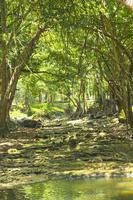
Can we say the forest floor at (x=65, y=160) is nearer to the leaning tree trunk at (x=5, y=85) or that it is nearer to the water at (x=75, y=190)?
the water at (x=75, y=190)

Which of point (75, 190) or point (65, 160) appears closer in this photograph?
point (75, 190)

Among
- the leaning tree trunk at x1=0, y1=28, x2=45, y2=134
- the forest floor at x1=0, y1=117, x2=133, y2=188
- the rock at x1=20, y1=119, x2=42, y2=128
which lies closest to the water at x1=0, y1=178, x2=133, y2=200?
the forest floor at x1=0, y1=117, x2=133, y2=188

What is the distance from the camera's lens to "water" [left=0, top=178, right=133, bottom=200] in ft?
31.4

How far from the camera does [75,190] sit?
10352 mm

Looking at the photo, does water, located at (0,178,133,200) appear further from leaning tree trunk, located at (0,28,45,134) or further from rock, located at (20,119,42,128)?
rock, located at (20,119,42,128)

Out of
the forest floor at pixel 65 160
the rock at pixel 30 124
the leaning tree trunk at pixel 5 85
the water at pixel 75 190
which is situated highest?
the leaning tree trunk at pixel 5 85

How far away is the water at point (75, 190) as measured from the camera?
9.58m

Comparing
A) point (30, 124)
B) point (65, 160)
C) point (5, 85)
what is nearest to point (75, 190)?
point (65, 160)

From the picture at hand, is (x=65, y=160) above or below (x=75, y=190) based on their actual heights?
above

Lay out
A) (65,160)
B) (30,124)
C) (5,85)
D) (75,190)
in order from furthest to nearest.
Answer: (30,124)
(5,85)
(65,160)
(75,190)

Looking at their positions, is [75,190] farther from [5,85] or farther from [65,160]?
[5,85]

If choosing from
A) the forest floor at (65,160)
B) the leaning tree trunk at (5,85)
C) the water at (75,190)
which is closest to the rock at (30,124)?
the leaning tree trunk at (5,85)

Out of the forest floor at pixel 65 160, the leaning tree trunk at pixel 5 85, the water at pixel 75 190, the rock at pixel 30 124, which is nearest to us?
the water at pixel 75 190

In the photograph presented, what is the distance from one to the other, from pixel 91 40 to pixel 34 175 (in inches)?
479
